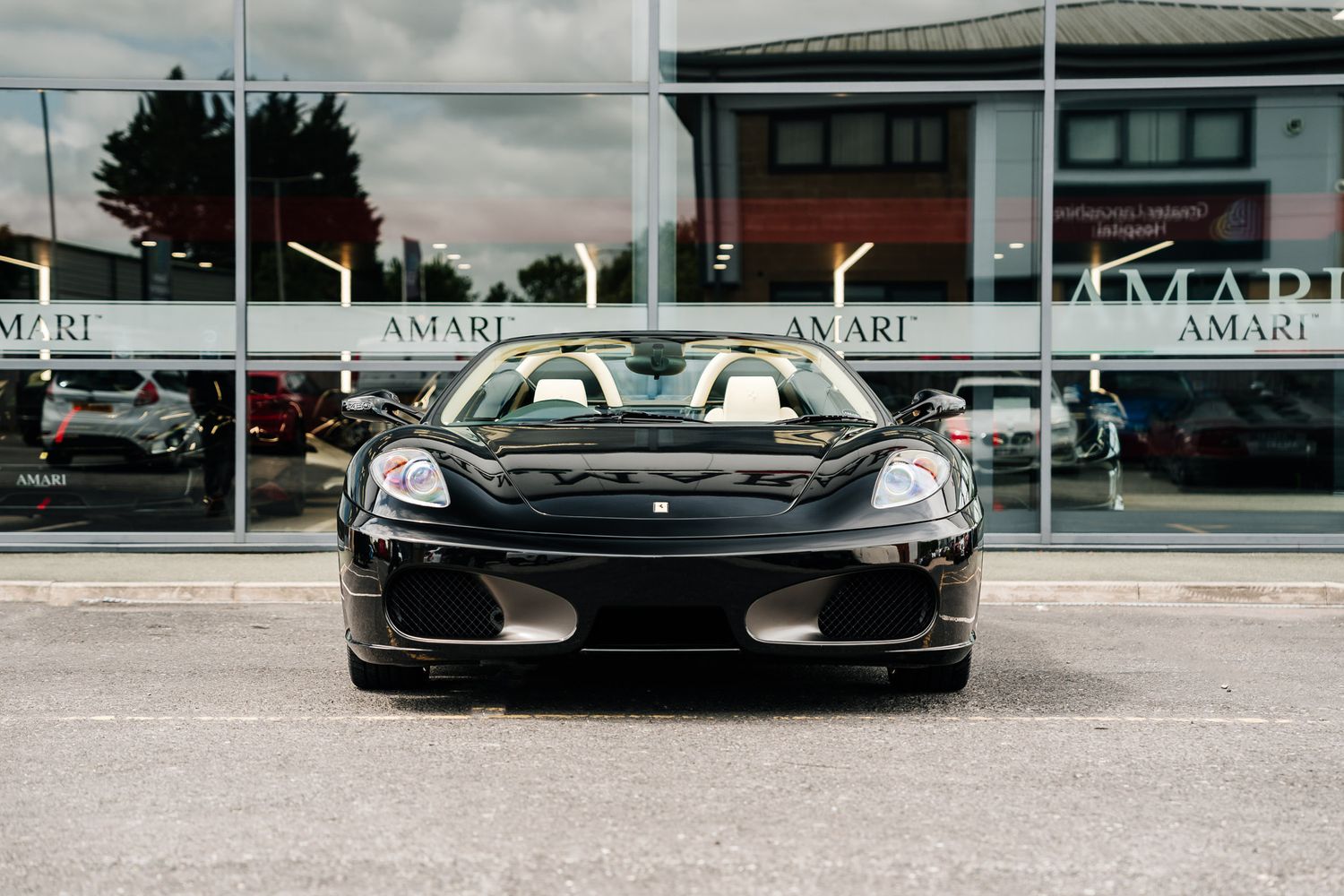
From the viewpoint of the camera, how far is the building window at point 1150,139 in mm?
10375

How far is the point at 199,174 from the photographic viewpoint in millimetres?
10312

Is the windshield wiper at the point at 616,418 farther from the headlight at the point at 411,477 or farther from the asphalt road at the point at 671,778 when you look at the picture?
the asphalt road at the point at 671,778

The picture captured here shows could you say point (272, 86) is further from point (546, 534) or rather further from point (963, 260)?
point (546, 534)

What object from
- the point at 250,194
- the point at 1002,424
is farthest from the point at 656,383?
the point at 250,194

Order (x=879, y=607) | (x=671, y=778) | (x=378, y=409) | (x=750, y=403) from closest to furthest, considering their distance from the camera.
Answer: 1. (x=671, y=778)
2. (x=879, y=607)
3. (x=378, y=409)
4. (x=750, y=403)

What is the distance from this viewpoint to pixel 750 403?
544cm

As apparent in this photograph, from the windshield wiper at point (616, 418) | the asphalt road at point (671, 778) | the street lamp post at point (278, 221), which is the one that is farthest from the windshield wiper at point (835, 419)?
the street lamp post at point (278, 221)

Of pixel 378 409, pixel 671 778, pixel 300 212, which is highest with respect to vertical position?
pixel 300 212

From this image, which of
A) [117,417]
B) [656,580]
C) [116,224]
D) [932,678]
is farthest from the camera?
[116,224]

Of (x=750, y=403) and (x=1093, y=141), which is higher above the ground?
(x=1093, y=141)

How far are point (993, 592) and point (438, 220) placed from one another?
4863mm

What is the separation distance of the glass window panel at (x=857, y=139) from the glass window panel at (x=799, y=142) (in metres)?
0.09

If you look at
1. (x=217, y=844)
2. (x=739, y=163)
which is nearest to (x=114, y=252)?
(x=739, y=163)

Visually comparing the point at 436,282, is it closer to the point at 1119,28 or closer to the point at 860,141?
the point at 860,141
